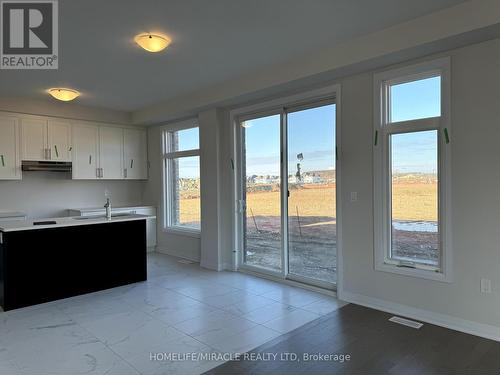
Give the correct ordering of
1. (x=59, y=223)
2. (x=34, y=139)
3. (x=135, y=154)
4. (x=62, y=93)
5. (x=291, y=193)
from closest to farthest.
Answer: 1. (x=59, y=223)
2. (x=291, y=193)
3. (x=62, y=93)
4. (x=34, y=139)
5. (x=135, y=154)

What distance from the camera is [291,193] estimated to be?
470cm

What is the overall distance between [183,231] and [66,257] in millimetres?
2375

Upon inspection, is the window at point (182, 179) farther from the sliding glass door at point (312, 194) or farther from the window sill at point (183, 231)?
the sliding glass door at point (312, 194)

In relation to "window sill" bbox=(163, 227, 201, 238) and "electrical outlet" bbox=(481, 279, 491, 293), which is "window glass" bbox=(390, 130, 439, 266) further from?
"window sill" bbox=(163, 227, 201, 238)

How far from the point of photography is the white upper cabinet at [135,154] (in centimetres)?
684

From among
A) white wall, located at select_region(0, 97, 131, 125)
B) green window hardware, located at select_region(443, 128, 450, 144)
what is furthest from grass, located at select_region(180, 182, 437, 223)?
white wall, located at select_region(0, 97, 131, 125)

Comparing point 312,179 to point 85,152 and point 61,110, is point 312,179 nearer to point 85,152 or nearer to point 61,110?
point 85,152

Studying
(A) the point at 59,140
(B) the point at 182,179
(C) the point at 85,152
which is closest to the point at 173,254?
(B) the point at 182,179

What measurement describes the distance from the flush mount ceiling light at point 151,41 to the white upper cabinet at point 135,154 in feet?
12.3

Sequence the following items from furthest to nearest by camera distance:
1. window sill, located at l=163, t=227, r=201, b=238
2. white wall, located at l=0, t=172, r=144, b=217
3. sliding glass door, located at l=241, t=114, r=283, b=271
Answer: window sill, located at l=163, t=227, r=201, b=238
white wall, located at l=0, t=172, r=144, b=217
sliding glass door, located at l=241, t=114, r=283, b=271

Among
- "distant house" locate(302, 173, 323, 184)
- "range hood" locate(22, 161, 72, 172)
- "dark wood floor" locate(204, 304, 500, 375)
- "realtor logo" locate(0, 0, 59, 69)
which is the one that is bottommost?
"dark wood floor" locate(204, 304, 500, 375)

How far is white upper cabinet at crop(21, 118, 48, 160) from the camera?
5547 mm

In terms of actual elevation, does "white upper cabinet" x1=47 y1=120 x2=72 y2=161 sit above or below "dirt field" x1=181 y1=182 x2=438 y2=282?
above

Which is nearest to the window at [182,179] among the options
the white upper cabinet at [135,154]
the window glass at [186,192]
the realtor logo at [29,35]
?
the window glass at [186,192]
